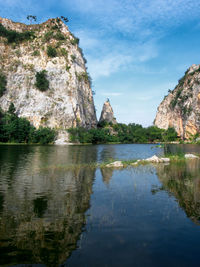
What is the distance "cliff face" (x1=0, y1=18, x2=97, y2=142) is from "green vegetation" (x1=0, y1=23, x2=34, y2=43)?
862 mm

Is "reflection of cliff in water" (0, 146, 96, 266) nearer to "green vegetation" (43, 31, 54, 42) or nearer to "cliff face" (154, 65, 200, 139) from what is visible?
"green vegetation" (43, 31, 54, 42)

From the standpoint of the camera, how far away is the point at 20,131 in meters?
70.4

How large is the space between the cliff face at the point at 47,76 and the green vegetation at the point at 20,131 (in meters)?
4.24

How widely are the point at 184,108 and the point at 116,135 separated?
37.3 meters

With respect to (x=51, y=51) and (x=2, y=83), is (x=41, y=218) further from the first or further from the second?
(x=51, y=51)

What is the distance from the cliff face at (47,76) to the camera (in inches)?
3130

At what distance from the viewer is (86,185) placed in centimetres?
1319

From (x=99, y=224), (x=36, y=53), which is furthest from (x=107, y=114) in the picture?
(x=99, y=224)

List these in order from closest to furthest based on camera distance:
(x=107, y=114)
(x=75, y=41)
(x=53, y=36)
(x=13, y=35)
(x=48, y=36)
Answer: (x=13, y=35) < (x=48, y=36) < (x=53, y=36) < (x=75, y=41) < (x=107, y=114)

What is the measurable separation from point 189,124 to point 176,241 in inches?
4307

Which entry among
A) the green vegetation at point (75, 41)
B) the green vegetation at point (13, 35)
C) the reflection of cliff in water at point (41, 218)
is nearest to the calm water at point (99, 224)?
the reflection of cliff in water at point (41, 218)

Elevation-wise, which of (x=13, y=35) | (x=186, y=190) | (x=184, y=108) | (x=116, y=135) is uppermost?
(x=13, y=35)

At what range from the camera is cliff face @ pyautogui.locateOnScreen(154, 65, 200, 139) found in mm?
106344

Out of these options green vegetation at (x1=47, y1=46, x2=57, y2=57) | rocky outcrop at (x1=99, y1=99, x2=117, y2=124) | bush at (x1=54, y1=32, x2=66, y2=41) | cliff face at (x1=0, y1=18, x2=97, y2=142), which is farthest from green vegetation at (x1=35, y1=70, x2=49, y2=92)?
rocky outcrop at (x1=99, y1=99, x2=117, y2=124)
